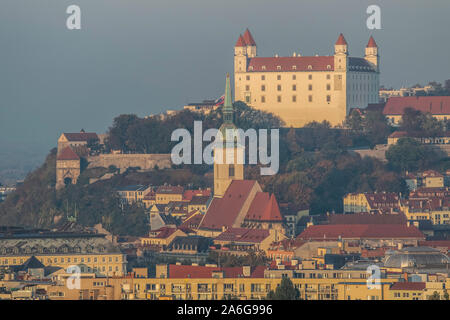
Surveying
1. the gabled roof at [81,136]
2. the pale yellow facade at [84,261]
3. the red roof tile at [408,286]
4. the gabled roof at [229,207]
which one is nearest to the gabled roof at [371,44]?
the gabled roof at [81,136]

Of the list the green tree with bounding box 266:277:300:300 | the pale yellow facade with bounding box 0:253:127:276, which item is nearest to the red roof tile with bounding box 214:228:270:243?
the pale yellow facade with bounding box 0:253:127:276

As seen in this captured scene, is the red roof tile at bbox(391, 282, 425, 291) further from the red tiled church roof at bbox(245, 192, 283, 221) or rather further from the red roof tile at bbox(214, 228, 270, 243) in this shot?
the red tiled church roof at bbox(245, 192, 283, 221)

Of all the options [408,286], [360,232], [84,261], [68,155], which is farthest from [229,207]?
[408,286]

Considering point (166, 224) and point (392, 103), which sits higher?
point (392, 103)

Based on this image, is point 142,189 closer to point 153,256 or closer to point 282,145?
point 282,145
